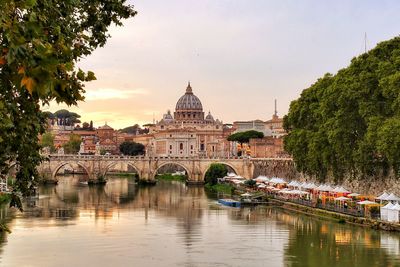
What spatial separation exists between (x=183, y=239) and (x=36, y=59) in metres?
25.8

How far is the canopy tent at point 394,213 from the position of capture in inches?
1189

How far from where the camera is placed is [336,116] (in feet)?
125

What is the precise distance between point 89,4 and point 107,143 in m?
132

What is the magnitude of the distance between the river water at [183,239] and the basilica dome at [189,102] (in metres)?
103

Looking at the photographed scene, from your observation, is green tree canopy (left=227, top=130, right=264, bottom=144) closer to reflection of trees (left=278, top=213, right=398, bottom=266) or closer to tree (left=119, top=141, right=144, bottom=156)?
tree (left=119, top=141, right=144, bottom=156)

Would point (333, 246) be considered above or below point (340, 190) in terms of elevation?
below

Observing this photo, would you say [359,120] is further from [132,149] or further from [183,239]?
[132,149]

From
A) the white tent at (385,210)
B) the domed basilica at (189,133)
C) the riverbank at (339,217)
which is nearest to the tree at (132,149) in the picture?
the domed basilica at (189,133)

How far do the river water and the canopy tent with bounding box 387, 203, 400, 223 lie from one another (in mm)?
1183

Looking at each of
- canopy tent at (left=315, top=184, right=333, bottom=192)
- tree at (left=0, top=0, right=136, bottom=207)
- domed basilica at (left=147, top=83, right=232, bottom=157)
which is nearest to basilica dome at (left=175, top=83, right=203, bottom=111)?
domed basilica at (left=147, top=83, right=232, bottom=157)

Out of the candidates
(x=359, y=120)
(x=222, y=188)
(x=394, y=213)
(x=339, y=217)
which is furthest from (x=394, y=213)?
(x=222, y=188)

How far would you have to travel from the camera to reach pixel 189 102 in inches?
5846

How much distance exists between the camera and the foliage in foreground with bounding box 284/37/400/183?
32281 mm

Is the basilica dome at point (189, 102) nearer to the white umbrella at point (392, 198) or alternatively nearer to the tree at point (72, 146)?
the tree at point (72, 146)
